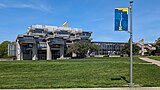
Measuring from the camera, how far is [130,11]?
45.1 ft

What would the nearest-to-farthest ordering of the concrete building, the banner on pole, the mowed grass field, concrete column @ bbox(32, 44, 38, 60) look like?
the banner on pole → the mowed grass field → concrete column @ bbox(32, 44, 38, 60) → the concrete building

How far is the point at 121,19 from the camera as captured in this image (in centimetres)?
1348

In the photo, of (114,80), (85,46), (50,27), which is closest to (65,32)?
(50,27)

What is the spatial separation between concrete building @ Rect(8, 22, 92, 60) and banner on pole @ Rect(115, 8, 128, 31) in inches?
3782

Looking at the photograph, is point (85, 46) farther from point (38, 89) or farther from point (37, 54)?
point (38, 89)

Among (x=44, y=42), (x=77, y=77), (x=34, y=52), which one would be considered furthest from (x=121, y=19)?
(x=44, y=42)

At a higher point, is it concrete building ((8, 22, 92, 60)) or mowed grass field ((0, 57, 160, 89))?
concrete building ((8, 22, 92, 60))

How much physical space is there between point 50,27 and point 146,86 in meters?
119

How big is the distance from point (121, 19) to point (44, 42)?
349 ft

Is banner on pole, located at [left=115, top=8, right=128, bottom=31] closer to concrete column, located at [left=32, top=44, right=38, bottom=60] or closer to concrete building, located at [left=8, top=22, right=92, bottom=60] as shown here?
concrete building, located at [left=8, top=22, right=92, bottom=60]

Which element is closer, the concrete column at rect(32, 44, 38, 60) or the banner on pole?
the banner on pole

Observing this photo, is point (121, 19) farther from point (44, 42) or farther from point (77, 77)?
point (44, 42)

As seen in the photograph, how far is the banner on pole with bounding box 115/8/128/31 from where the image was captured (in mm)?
13469

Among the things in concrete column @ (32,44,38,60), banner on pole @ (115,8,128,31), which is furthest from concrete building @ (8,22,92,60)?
banner on pole @ (115,8,128,31)
